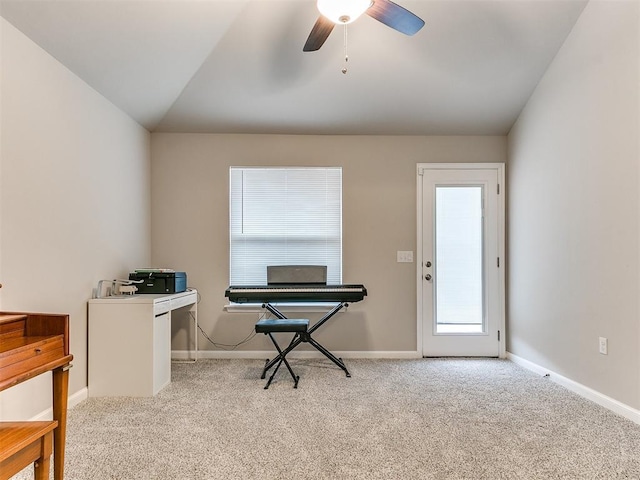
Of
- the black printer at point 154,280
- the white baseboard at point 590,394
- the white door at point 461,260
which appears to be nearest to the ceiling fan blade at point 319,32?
the white door at point 461,260

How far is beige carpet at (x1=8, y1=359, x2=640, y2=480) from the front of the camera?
1966mm

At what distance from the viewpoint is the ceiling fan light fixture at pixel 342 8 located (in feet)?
6.43

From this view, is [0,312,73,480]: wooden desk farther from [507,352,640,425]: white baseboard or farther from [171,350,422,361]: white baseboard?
[507,352,640,425]: white baseboard

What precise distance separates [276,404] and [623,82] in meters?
3.21

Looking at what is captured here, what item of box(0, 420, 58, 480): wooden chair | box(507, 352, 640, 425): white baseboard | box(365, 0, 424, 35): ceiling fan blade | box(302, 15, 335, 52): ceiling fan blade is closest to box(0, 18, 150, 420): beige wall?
box(0, 420, 58, 480): wooden chair

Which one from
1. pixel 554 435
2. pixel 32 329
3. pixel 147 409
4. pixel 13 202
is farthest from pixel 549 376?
pixel 13 202

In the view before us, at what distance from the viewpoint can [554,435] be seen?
2.33 metres

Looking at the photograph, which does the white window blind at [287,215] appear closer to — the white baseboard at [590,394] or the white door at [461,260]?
the white door at [461,260]

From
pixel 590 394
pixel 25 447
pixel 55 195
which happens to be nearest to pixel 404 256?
pixel 590 394

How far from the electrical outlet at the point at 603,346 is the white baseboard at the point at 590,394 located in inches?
11.8

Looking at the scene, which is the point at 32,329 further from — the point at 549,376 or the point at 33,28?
the point at 549,376

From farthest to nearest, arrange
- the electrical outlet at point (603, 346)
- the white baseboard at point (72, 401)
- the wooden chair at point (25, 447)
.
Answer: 1. the electrical outlet at point (603, 346)
2. the white baseboard at point (72, 401)
3. the wooden chair at point (25, 447)

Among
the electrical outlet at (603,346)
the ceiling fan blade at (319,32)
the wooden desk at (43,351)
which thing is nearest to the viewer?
the wooden desk at (43,351)

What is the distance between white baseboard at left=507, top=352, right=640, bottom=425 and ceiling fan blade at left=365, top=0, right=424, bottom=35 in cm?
273
